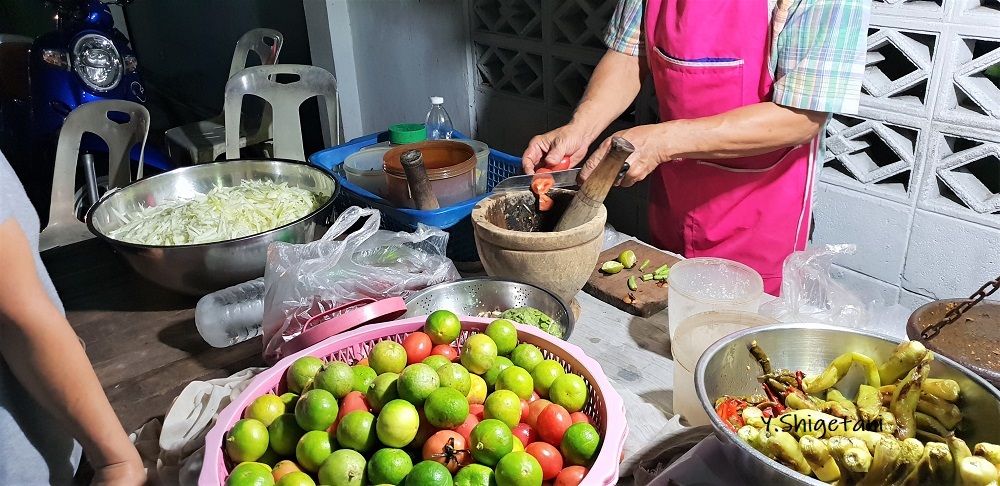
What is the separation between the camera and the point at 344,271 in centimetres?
151

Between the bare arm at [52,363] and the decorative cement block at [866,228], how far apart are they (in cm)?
221

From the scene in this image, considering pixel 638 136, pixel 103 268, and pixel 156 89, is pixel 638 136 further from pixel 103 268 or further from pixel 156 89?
pixel 156 89

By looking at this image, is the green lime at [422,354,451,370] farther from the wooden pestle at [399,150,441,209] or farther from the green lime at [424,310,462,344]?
the wooden pestle at [399,150,441,209]

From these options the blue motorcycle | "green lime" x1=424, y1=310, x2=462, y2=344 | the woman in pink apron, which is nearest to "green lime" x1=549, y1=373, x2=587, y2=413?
"green lime" x1=424, y1=310, x2=462, y2=344

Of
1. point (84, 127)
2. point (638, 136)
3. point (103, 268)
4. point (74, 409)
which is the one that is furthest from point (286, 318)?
point (84, 127)

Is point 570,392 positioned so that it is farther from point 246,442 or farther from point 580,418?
point 246,442

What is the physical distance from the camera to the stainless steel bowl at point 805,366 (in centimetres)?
84

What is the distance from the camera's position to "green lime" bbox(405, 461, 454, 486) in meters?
0.83

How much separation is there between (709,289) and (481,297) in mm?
511

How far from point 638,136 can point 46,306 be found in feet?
4.54

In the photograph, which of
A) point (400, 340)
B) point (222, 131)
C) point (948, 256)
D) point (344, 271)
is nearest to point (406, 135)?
point (344, 271)

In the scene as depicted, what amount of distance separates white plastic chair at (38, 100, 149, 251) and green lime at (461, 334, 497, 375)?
188 centimetres

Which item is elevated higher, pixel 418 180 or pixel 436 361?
pixel 418 180

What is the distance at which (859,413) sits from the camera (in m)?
0.89
